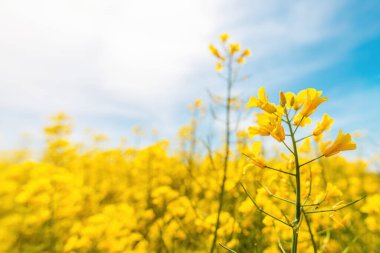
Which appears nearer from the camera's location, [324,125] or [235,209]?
[324,125]

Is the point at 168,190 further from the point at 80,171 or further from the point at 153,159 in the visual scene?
the point at 80,171

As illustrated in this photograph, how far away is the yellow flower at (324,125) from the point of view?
116cm

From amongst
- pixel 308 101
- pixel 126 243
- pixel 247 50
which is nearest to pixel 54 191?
pixel 126 243

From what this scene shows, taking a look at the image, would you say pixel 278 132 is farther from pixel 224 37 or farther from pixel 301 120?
pixel 224 37

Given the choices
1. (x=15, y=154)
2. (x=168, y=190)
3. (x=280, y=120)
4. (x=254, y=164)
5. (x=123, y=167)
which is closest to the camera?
(x=280, y=120)

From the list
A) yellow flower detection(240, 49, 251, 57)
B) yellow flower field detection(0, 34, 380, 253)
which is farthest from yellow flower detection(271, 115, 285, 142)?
yellow flower detection(240, 49, 251, 57)

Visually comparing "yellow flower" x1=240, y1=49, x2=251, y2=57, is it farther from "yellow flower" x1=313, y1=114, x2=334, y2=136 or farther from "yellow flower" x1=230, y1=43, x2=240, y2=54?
"yellow flower" x1=313, y1=114, x2=334, y2=136

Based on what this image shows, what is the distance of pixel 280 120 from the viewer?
1089 millimetres

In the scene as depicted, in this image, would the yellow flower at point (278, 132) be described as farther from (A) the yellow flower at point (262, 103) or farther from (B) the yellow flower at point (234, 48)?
(B) the yellow flower at point (234, 48)

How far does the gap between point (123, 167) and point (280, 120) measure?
6.21 meters

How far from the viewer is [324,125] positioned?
117 cm

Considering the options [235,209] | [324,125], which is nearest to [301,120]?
[324,125]

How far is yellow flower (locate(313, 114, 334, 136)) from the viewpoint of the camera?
116 centimetres

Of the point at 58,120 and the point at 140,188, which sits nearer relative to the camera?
the point at 140,188
